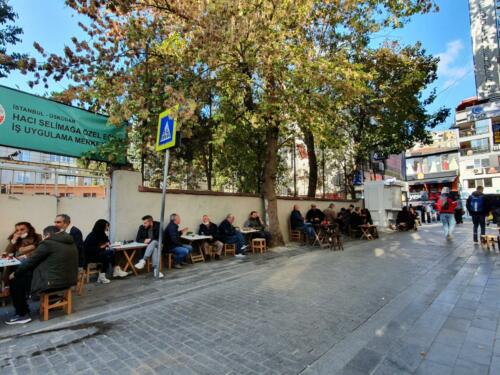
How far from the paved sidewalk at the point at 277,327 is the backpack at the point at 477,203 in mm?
3533

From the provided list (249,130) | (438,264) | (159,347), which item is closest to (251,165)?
(249,130)

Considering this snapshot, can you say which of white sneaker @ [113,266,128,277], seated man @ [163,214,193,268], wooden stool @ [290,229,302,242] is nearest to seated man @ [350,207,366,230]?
wooden stool @ [290,229,302,242]

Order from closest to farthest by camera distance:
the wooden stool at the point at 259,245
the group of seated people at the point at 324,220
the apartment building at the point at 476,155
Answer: the wooden stool at the point at 259,245, the group of seated people at the point at 324,220, the apartment building at the point at 476,155

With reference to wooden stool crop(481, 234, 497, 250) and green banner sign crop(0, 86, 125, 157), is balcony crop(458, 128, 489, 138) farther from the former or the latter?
green banner sign crop(0, 86, 125, 157)

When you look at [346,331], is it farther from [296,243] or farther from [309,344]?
[296,243]

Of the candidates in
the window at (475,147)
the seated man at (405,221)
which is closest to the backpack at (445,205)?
the seated man at (405,221)

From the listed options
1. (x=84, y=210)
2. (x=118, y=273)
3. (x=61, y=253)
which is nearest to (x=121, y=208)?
(x=84, y=210)

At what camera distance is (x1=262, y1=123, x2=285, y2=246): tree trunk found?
10.9m

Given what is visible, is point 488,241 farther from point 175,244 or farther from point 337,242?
point 175,244

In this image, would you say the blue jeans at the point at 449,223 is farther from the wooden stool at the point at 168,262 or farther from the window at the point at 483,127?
the window at the point at 483,127

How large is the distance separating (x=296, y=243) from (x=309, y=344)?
879 cm

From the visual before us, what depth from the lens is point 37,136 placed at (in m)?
6.13

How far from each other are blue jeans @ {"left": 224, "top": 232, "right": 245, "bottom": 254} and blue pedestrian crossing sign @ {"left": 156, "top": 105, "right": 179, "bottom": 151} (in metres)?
3.95

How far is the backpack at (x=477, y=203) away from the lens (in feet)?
30.7
